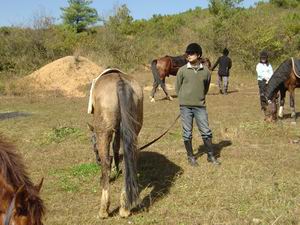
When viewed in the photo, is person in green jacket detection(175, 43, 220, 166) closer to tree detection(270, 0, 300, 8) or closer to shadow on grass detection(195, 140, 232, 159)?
shadow on grass detection(195, 140, 232, 159)

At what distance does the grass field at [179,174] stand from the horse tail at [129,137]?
0.35 m

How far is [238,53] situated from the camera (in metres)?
24.9

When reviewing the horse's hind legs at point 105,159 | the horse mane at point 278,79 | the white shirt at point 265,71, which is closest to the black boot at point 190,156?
the horse's hind legs at point 105,159

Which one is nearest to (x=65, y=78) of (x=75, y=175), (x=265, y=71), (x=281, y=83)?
(x=265, y=71)

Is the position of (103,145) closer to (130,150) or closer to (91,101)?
(130,150)

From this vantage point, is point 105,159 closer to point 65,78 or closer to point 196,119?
point 196,119

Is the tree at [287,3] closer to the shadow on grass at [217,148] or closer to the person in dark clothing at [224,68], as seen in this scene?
the person in dark clothing at [224,68]

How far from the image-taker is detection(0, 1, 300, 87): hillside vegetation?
963 inches

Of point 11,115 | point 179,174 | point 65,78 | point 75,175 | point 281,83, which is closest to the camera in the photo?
point 179,174

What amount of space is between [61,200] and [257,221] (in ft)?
8.59

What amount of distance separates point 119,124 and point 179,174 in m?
1.83

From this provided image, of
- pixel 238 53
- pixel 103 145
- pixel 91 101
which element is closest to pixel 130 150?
pixel 103 145

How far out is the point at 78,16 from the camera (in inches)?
1539

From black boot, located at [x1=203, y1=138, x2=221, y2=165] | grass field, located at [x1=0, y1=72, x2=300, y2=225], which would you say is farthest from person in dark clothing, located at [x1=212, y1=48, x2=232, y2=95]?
black boot, located at [x1=203, y1=138, x2=221, y2=165]
